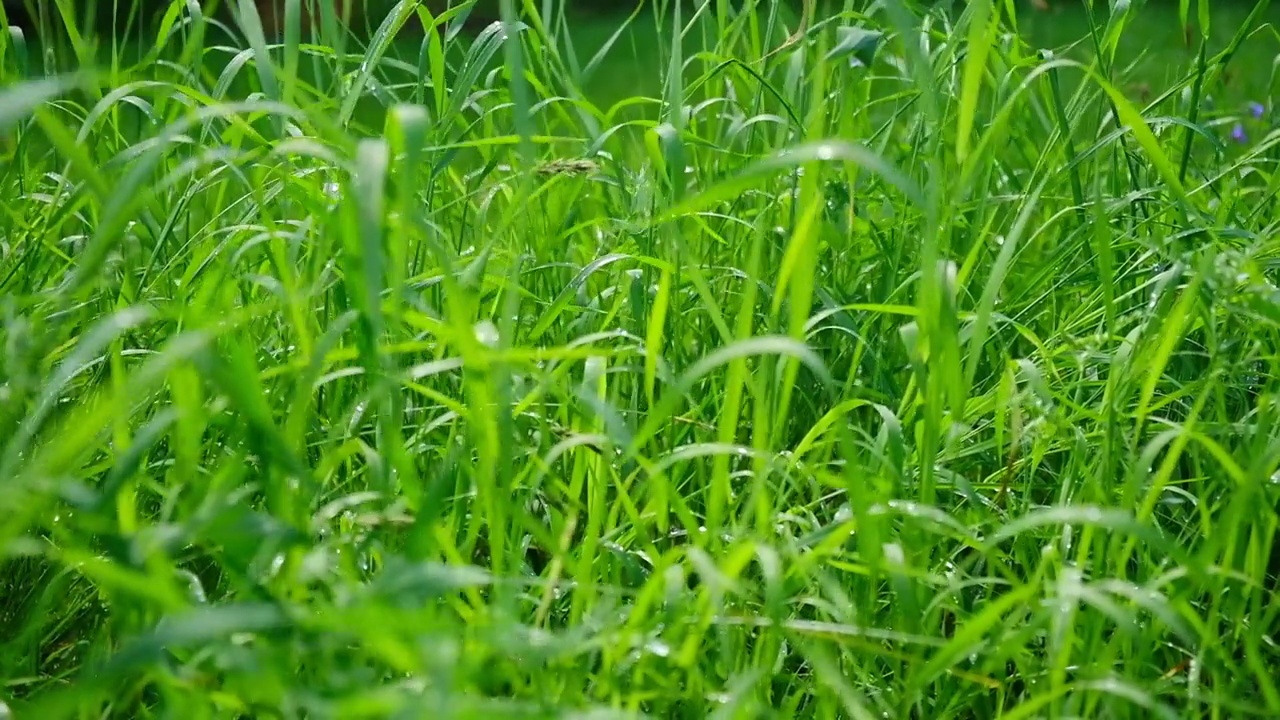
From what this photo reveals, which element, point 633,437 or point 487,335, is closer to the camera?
point 487,335

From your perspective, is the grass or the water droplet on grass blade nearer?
the grass

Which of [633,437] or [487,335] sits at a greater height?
[487,335]

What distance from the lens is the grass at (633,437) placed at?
31.5 inches

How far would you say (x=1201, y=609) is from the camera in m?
1.15

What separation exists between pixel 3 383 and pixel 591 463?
53cm

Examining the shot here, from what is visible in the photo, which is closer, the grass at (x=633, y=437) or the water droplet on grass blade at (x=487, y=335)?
the grass at (x=633, y=437)

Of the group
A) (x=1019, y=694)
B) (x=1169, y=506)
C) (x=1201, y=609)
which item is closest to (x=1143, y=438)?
(x=1169, y=506)

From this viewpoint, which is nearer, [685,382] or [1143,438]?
[685,382]

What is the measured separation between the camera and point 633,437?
1.21m

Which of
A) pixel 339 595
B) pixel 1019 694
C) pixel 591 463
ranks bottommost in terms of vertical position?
pixel 1019 694

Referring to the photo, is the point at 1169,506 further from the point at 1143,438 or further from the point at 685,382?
the point at 685,382

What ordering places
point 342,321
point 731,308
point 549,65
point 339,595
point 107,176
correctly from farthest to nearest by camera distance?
point 549,65 < point 731,308 < point 107,176 < point 342,321 < point 339,595

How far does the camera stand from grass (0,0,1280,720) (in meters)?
0.80

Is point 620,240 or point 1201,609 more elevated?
point 620,240
